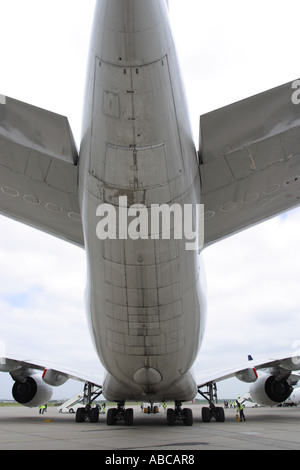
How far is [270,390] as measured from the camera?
47.0 feet

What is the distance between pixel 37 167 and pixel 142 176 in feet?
4.96

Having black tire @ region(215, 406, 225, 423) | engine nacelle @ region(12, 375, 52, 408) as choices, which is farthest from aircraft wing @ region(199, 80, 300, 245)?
engine nacelle @ region(12, 375, 52, 408)

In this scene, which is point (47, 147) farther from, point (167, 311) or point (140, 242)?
point (167, 311)

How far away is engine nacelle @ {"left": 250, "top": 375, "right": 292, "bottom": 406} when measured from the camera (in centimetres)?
1428

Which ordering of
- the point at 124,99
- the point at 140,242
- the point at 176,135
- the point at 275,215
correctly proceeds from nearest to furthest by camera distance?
the point at 124,99 → the point at 176,135 → the point at 140,242 → the point at 275,215

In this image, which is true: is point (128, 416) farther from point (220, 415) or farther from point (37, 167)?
point (37, 167)

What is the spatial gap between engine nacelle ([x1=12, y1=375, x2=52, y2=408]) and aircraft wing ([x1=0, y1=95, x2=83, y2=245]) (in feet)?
31.0

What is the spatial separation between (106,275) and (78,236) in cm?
150

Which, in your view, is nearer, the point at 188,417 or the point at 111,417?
the point at 188,417

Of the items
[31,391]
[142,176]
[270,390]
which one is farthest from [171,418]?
[142,176]

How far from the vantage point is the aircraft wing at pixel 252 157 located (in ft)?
16.3

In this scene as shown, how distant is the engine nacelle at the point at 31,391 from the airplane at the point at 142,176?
7929mm

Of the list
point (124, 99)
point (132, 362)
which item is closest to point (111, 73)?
point (124, 99)
